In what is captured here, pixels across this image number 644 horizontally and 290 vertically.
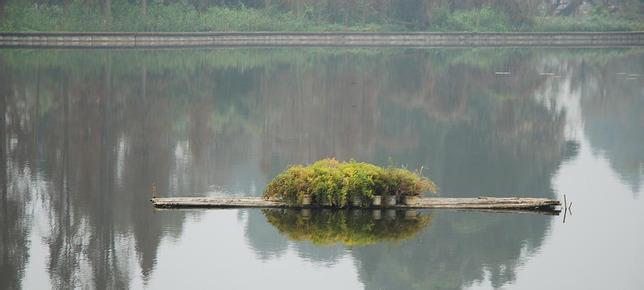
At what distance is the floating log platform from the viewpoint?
66.8 ft

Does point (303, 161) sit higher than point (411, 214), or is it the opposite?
point (411, 214)

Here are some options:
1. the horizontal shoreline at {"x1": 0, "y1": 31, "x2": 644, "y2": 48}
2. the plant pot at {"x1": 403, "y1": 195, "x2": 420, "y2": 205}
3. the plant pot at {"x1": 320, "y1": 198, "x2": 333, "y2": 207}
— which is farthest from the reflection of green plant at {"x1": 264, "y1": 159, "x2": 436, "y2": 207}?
the horizontal shoreline at {"x1": 0, "y1": 31, "x2": 644, "y2": 48}

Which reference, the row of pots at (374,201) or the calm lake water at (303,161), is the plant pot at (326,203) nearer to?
the row of pots at (374,201)

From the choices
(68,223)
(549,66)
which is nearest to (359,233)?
(68,223)

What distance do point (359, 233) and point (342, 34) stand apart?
55060 millimetres

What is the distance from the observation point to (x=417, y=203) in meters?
20.5

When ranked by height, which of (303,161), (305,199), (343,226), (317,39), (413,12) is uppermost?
(413,12)

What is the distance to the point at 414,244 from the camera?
18641mm

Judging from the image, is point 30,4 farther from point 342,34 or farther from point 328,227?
point 328,227

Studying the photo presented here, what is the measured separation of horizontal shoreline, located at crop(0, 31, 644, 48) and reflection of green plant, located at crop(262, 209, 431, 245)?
44.0 m

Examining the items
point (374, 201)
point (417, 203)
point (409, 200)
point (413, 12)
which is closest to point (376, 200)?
point (374, 201)

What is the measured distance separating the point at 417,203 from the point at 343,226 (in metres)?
1.66

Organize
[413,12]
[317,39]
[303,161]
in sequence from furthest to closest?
1. [413,12]
2. [317,39]
3. [303,161]

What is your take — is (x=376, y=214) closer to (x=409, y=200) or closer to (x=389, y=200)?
(x=389, y=200)
